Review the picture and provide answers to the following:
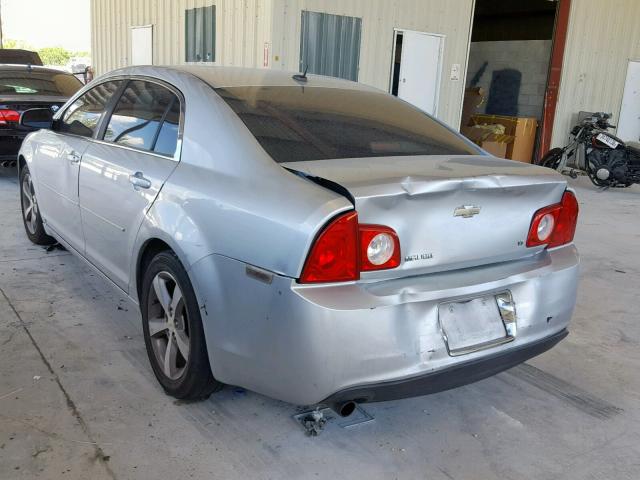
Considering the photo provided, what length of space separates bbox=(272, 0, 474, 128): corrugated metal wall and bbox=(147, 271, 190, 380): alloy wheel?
6.02 meters

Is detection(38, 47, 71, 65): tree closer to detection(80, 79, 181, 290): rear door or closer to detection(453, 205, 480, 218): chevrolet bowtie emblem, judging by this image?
detection(80, 79, 181, 290): rear door

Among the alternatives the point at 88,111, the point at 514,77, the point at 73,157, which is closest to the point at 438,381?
the point at 73,157

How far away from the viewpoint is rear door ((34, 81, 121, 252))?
3564mm

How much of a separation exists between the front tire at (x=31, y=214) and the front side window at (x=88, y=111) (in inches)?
34.8

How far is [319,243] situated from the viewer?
2.01m

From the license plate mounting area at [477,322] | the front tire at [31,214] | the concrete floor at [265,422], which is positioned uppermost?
the license plate mounting area at [477,322]

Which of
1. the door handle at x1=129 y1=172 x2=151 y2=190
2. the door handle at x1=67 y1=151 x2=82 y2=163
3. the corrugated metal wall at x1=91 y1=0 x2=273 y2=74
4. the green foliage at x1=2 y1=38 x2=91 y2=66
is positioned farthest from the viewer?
the green foliage at x1=2 y1=38 x2=91 y2=66

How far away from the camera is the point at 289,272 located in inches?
80.3

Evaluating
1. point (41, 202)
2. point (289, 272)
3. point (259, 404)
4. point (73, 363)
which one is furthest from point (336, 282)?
point (41, 202)

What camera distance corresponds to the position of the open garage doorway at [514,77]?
37.7ft

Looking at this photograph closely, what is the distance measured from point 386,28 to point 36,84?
15.9 ft

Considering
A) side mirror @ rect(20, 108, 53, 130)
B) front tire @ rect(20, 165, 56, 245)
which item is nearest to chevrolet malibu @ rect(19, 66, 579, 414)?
side mirror @ rect(20, 108, 53, 130)

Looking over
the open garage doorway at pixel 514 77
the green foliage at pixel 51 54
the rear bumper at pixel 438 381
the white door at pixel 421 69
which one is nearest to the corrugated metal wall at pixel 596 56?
the open garage doorway at pixel 514 77

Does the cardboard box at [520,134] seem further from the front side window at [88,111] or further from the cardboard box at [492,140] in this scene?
the front side window at [88,111]
